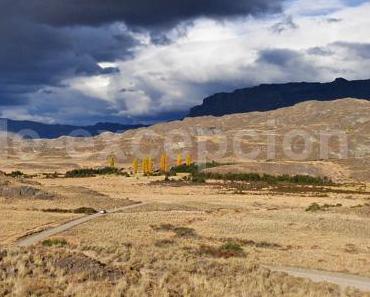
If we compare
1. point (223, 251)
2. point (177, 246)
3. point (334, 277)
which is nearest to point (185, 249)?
point (177, 246)

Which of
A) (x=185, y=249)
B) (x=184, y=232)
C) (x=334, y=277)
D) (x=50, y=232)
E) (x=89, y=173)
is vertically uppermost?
(x=89, y=173)

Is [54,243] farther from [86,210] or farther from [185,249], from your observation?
[86,210]

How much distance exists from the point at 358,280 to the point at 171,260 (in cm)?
986

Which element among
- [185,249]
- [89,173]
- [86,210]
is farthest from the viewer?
[89,173]

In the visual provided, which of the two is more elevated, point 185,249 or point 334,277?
point 185,249

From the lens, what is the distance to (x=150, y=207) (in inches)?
2896

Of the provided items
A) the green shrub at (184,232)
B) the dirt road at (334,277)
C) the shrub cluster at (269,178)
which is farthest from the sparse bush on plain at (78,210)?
the shrub cluster at (269,178)

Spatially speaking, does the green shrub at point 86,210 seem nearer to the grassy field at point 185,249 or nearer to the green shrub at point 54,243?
the grassy field at point 185,249

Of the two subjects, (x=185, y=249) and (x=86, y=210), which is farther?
(x=86, y=210)

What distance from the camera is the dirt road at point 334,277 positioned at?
97.2ft

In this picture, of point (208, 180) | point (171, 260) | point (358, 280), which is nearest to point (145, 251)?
point (171, 260)

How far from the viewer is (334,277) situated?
32.0 metres

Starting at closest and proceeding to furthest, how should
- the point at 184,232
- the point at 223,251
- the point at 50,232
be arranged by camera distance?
the point at 223,251, the point at 50,232, the point at 184,232

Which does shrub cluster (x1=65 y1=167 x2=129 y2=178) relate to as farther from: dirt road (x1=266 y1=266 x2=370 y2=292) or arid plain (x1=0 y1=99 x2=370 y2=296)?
dirt road (x1=266 y1=266 x2=370 y2=292)
